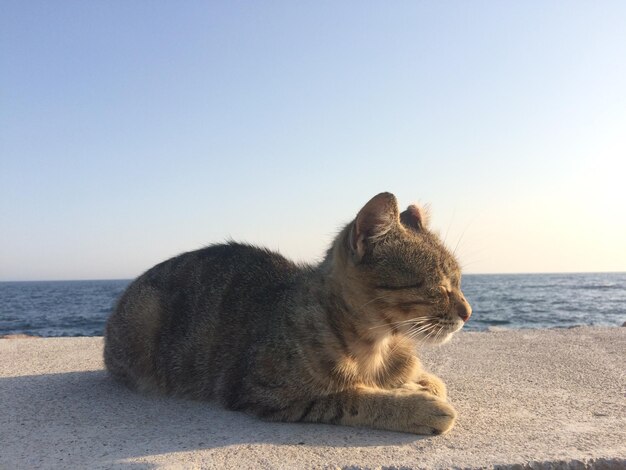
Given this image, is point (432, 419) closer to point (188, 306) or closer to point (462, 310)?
point (462, 310)

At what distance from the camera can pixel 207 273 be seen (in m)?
4.35

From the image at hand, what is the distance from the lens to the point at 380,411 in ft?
9.57

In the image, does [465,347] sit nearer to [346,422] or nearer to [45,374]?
[346,422]

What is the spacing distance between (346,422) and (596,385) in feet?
7.18

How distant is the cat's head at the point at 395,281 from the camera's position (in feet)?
9.93

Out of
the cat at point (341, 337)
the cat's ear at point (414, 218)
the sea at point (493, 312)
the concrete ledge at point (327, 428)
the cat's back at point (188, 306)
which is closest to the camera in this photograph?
the concrete ledge at point (327, 428)

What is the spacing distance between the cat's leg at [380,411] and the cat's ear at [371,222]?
32.0 inches

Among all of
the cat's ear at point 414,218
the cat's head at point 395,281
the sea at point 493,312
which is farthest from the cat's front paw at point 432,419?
the sea at point 493,312

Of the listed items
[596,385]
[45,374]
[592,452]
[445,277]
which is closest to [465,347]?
[596,385]

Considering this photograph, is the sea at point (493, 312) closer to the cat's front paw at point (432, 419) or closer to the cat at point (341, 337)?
the cat at point (341, 337)

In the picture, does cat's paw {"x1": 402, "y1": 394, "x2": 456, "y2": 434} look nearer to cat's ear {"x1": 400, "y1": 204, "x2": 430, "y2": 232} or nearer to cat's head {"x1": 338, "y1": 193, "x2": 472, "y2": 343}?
cat's head {"x1": 338, "y1": 193, "x2": 472, "y2": 343}

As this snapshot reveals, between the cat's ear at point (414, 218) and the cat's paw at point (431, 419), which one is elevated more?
the cat's ear at point (414, 218)

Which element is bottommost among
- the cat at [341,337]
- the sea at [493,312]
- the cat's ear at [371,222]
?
the sea at [493,312]

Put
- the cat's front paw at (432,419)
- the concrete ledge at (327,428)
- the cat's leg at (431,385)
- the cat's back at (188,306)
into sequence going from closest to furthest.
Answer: the concrete ledge at (327,428) → the cat's front paw at (432,419) → the cat's leg at (431,385) → the cat's back at (188,306)
